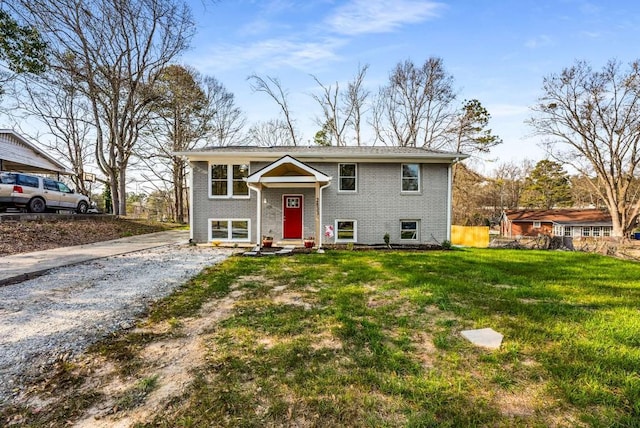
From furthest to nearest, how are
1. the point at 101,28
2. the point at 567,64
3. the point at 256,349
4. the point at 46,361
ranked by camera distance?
the point at 567,64 < the point at 101,28 < the point at 256,349 < the point at 46,361

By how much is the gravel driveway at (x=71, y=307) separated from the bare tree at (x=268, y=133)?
74.5ft

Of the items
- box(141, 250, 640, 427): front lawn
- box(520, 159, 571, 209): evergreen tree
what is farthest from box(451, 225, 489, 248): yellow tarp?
box(520, 159, 571, 209): evergreen tree

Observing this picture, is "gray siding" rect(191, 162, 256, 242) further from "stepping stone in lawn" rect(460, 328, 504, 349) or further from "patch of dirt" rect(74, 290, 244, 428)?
"stepping stone in lawn" rect(460, 328, 504, 349)

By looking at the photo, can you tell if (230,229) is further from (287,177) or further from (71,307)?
(71,307)

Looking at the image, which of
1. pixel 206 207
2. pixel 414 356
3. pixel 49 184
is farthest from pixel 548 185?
pixel 49 184

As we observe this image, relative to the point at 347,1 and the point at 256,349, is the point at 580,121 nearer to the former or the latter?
the point at 347,1

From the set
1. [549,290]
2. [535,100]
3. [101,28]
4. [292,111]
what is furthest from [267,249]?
[535,100]

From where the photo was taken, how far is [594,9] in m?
8.60

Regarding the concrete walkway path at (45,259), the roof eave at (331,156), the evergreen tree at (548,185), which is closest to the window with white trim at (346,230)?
the roof eave at (331,156)

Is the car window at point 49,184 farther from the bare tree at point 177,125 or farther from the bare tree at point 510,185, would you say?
the bare tree at point 510,185

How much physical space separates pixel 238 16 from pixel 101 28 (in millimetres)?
13659

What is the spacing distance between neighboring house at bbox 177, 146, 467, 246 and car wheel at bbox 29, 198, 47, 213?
7.33 metres

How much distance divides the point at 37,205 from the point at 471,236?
2033 centimetres

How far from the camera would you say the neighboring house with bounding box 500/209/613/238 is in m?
32.0
